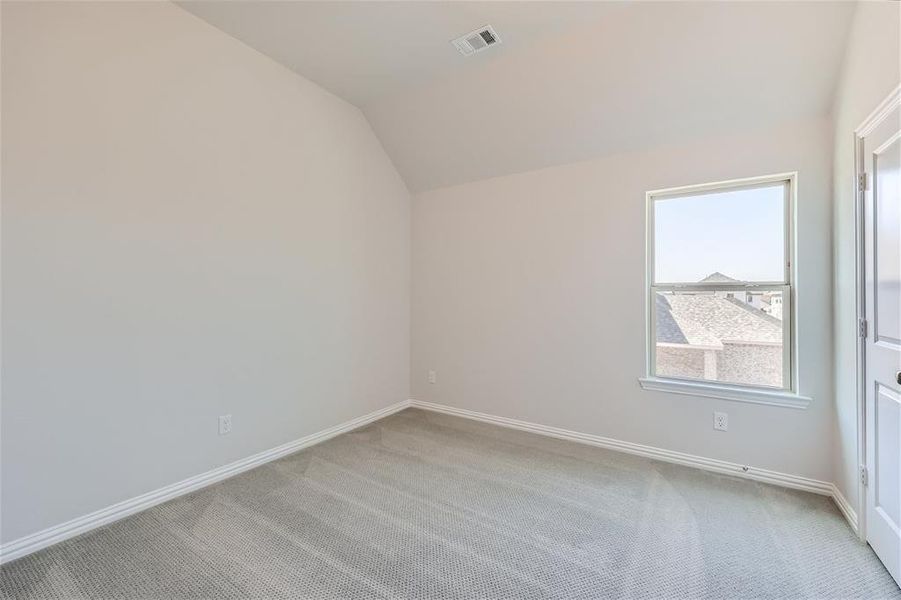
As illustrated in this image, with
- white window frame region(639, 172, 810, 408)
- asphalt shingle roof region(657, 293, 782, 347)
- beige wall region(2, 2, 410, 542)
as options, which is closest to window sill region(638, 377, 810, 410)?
white window frame region(639, 172, 810, 408)

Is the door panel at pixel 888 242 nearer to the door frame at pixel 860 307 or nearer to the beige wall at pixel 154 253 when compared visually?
the door frame at pixel 860 307

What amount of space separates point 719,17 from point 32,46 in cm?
346

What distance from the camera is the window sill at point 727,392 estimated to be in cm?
233

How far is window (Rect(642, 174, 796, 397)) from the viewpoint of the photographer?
2.44 meters

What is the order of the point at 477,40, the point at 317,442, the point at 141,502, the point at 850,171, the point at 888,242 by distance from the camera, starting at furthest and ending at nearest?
the point at 317,442, the point at 477,40, the point at 141,502, the point at 850,171, the point at 888,242

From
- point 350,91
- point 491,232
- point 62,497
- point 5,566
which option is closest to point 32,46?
point 350,91

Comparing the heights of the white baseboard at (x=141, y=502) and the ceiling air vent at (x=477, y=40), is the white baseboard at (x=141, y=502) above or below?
below

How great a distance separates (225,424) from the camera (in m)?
2.48

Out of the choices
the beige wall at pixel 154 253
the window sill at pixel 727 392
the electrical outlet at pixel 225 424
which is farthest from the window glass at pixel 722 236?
the electrical outlet at pixel 225 424

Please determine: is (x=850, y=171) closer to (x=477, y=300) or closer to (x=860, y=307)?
(x=860, y=307)

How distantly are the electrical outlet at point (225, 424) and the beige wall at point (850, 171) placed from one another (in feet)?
11.7

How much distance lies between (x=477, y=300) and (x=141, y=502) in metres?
2.77

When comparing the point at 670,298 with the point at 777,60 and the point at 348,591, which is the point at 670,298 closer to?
the point at 777,60

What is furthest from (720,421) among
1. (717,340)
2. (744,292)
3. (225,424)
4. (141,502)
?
(141,502)
